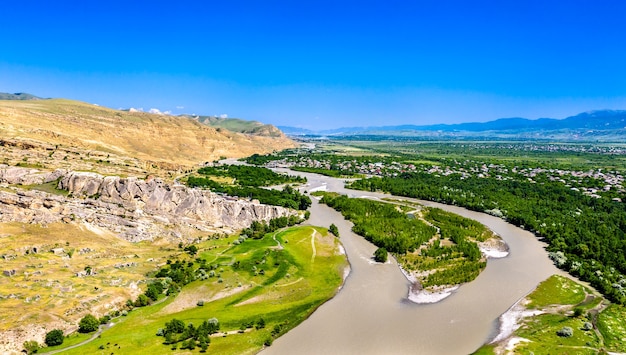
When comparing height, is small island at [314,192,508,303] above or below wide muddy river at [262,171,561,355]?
above

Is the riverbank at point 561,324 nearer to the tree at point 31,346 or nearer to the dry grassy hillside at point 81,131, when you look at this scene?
the tree at point 31,346

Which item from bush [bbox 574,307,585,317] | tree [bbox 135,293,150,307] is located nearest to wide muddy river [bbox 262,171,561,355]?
bush [bbox 574,307,585,317]

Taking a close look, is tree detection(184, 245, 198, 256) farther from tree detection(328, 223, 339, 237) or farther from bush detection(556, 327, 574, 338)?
bush detection(556, 327, 574, 338)

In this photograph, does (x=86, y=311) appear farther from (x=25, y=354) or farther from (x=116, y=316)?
(x=25, y=354)

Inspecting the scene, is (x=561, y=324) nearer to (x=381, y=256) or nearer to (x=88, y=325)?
(x=381, y=256)

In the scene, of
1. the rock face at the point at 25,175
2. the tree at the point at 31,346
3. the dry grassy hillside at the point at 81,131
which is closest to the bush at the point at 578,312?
the tree at the point at 31,346

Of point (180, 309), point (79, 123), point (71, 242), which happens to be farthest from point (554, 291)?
point (79, 123)

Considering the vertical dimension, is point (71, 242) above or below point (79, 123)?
below
